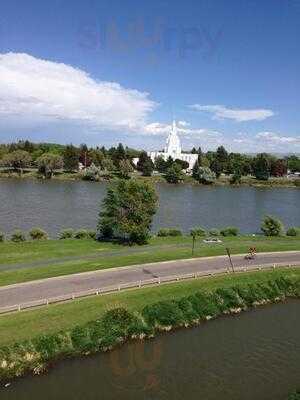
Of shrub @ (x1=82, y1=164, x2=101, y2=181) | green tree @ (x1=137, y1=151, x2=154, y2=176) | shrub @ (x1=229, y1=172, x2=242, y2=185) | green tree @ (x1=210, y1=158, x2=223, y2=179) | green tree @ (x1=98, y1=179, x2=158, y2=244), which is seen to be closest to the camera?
green tree @ (x1=98, y1=179, x2=158, y2=244)

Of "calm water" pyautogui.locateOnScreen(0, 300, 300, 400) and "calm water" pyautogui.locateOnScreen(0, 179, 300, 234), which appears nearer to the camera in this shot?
"calm water" pyautogui.locateOnScreen(0, 300, 300, 400)

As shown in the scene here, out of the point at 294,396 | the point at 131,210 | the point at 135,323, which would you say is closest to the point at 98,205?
the point at 131,210

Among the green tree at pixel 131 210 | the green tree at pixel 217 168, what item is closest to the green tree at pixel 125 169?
the green tree at pixel 217 168

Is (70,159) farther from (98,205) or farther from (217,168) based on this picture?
(98,205)

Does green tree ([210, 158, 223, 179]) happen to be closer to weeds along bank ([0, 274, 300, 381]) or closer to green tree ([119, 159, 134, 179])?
green tree ([119, 159, 134, 179])

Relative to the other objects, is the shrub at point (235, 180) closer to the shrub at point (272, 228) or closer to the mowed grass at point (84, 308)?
the shrub at point (272, 228)

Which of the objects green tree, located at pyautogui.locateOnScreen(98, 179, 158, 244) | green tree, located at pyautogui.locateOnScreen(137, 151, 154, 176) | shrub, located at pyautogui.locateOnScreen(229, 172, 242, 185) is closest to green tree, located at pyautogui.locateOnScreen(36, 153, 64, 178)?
green tree, located at pyautogui.locateOnScreen(137, 151, 154, 176)

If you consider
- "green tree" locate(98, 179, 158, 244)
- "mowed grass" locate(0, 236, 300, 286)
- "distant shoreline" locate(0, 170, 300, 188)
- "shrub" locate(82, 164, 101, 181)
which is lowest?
"distant shoreline" locate(0, 170, 300, 188)
